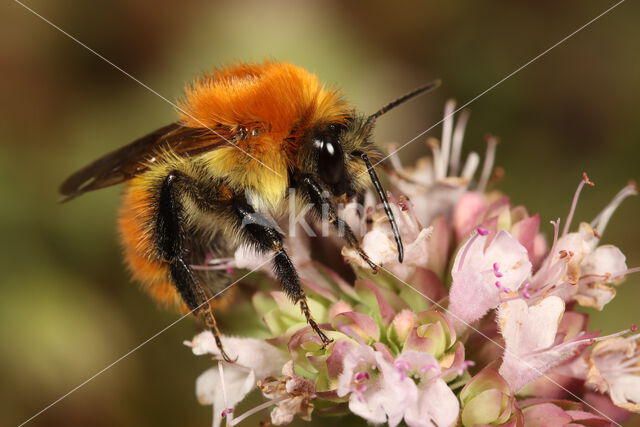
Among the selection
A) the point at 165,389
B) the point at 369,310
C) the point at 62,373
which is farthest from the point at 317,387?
the point at 62,373

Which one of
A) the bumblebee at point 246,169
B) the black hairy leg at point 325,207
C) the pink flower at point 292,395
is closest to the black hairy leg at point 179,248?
the bumblebee at point 246,169

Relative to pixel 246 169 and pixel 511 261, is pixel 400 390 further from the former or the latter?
pixel 246 169

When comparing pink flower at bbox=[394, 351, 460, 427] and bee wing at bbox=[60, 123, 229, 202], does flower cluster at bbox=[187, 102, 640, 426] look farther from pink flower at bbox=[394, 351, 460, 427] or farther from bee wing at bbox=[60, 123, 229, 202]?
bee wing at bbox=[60, 123, 229, 202]

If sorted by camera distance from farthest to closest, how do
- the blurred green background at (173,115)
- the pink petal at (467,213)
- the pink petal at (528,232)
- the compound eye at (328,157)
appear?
the blurred green background at (173,115)
the pink petal at (467,213)
the pink petal at (528,232)
the compound eye at (328,157)

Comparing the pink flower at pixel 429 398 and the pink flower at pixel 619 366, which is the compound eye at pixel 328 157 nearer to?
the pink flower at pixel 429 398

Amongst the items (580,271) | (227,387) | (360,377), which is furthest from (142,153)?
(580,271)

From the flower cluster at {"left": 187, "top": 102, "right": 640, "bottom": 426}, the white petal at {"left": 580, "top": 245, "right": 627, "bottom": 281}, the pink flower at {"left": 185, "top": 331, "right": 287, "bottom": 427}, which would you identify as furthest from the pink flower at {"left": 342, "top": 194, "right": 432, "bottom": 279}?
the white petal at {"left": 580, "top": 245, "right": 627, "bottom": 281}
